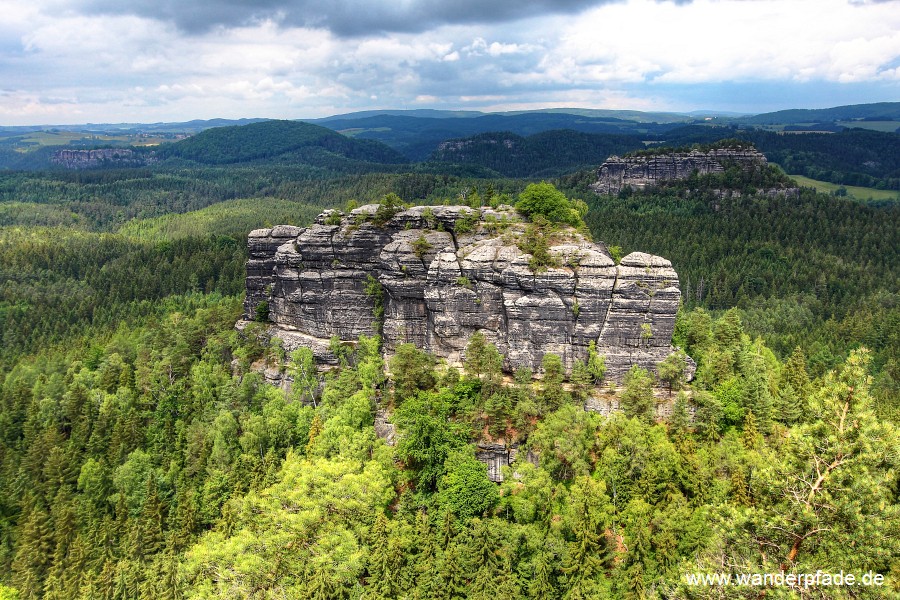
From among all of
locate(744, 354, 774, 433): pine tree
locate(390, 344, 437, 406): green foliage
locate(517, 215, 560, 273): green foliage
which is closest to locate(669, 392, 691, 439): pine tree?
locate(744, 354, 774, 433): pine tree

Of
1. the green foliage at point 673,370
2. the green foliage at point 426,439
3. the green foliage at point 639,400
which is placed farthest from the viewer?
the green foliage at point 673,370

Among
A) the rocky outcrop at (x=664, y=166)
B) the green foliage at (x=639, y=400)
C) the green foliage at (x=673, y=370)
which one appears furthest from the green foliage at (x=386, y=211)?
the rocky outcrop at (x=664, y=166)

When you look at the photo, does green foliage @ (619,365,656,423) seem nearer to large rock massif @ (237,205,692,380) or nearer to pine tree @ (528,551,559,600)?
large rock massif @ (237,205,692,380)

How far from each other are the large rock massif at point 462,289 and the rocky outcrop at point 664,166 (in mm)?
111612

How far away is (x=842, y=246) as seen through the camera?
113688 millimetres

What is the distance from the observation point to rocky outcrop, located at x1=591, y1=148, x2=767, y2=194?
14588 cm

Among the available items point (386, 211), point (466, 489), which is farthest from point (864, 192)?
point (466, 489)

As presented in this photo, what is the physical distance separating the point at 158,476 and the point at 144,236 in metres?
143

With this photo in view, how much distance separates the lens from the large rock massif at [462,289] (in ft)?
163

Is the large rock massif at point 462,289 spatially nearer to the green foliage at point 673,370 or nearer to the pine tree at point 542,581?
the green foliage at point 673,370
